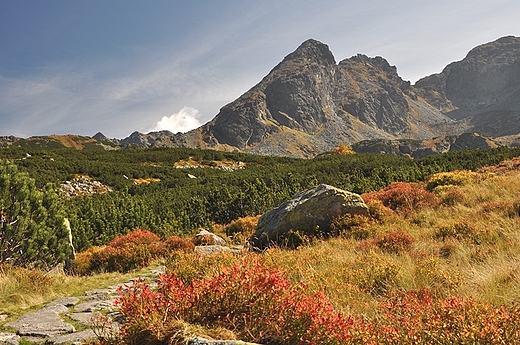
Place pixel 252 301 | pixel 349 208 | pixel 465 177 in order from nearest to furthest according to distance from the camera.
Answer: pixel 252 301, pixel 349 208, pixel 465 177

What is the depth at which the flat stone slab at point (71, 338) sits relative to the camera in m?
3.89

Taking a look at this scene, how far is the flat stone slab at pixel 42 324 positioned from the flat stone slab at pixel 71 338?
0.75 feet

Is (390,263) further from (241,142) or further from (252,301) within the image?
(241,142)

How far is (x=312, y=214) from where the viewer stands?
1195 cm

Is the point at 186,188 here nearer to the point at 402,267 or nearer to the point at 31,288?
the point at 31,288

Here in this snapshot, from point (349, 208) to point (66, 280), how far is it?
28.7 ft

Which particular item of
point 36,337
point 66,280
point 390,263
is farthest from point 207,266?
point 66,280

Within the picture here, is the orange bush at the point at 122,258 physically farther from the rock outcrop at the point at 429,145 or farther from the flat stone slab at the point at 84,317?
the rock outcrop at the point at 429,145

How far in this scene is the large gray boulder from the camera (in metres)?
11.7

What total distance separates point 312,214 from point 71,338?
29.3ft

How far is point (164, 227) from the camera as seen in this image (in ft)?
63.5

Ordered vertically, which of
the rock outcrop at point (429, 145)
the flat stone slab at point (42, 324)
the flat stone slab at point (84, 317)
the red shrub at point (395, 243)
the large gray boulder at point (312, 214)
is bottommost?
the rock outcrop at point (429, 145)

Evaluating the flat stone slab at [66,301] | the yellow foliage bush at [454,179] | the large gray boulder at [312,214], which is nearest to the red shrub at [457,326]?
the flat stone slab at [66,301]

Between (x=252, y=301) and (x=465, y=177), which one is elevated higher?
(x=252, y=301)
